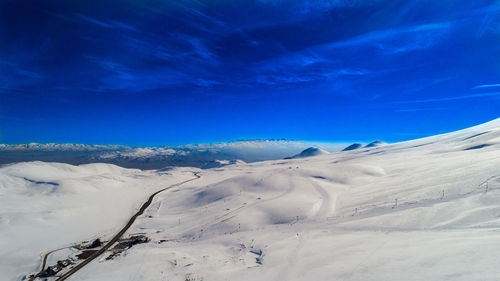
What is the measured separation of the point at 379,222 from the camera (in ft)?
54.5

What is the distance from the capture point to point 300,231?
63.5 feet

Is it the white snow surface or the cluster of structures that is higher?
the white snow surface

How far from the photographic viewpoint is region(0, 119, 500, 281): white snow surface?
10438 millimetres

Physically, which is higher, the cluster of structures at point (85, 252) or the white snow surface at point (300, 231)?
the white snow surface at point (300, 231)

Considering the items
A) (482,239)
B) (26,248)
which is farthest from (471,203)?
(26,248)

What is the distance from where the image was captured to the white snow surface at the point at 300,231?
10438mm

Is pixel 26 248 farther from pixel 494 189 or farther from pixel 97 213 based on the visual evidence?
pixel 494 189

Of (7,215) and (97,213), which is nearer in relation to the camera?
(7,215)

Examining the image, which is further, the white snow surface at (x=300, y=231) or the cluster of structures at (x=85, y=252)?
the cluster of structures at (x=85, y=252)

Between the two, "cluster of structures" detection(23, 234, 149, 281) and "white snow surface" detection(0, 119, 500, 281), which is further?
"cluster of structures" detection(23, 234, 149, 281)

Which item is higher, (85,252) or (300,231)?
(300,231)

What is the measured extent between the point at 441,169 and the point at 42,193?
83.1 meters

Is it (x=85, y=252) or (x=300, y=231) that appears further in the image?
(x=85, y=252)

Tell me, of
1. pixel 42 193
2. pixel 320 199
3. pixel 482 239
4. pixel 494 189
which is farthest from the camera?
pixel 42 193
